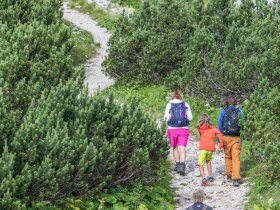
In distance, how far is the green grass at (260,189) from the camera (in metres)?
13.6

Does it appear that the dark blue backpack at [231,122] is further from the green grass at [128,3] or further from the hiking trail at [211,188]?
the green grass at [128,3]

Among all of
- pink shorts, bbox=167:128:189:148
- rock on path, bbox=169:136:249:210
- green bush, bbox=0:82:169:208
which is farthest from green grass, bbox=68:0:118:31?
green bush, bbox=0:82:169:208

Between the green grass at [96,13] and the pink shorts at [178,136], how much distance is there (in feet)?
66.5

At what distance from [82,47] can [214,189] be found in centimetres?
1854

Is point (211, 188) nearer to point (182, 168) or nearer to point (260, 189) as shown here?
point (182, 168)

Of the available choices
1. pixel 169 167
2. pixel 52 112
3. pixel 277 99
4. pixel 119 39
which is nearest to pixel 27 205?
pixel 52 112

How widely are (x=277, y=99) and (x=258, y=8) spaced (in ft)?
27.1

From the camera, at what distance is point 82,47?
32.4 meters

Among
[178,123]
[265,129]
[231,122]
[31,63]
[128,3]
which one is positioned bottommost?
[128,3]

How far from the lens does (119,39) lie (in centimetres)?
2600

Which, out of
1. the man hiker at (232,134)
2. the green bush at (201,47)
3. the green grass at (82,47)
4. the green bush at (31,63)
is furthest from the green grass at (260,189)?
the green grass at (82,47)

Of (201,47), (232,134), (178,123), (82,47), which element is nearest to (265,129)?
(232,134)

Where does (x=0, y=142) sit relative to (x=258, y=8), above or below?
below

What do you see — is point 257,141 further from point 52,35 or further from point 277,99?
point 52,35
